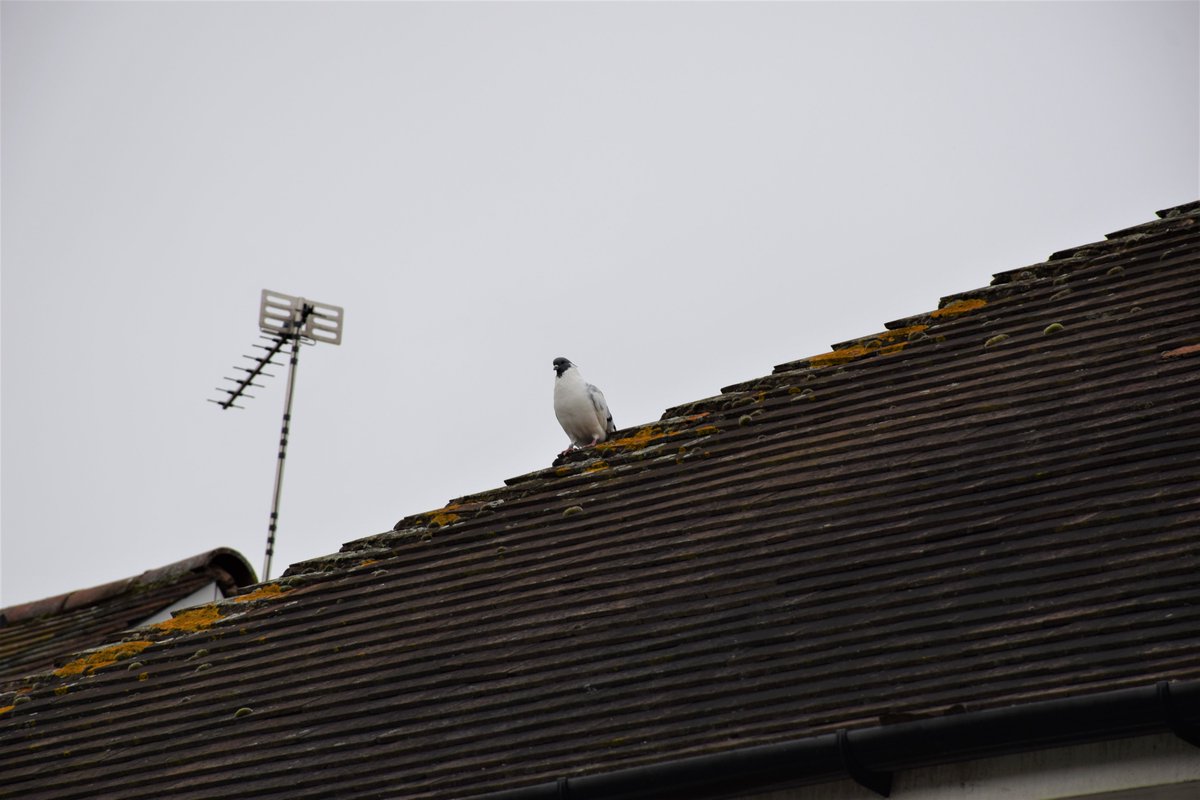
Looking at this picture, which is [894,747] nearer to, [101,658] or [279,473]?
[101,658]

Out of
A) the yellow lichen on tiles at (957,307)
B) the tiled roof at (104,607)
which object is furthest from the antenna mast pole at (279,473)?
the yellow lichen on tiles at (957,307)

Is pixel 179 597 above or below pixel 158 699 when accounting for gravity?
above

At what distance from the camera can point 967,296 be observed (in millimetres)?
8883

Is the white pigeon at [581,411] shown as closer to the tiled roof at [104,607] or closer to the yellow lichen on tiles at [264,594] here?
the yellow lichen on tiles at [264,594]

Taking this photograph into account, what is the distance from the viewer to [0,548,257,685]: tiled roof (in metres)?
11.5

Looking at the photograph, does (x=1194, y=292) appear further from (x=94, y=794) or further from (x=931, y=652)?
(x=94, y=794)

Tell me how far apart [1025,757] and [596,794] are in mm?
1608

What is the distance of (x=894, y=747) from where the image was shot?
5.36 metres

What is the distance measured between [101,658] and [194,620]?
57cm

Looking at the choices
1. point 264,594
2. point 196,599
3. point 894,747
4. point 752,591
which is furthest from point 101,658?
point 894,747

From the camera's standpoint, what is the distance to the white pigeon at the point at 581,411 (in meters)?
10.6

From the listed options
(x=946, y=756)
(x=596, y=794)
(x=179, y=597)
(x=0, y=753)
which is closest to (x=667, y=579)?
(x=596, y=794)

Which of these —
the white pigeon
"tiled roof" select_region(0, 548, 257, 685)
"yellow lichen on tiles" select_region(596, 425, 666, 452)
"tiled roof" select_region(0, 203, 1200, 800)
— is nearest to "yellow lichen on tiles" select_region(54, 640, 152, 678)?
"tiled roof" select_region(0, 203, 1200, 800)

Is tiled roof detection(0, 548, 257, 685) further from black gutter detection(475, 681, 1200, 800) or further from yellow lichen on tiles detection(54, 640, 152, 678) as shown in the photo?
black gutter detection(475, 681, 1200, 800)
